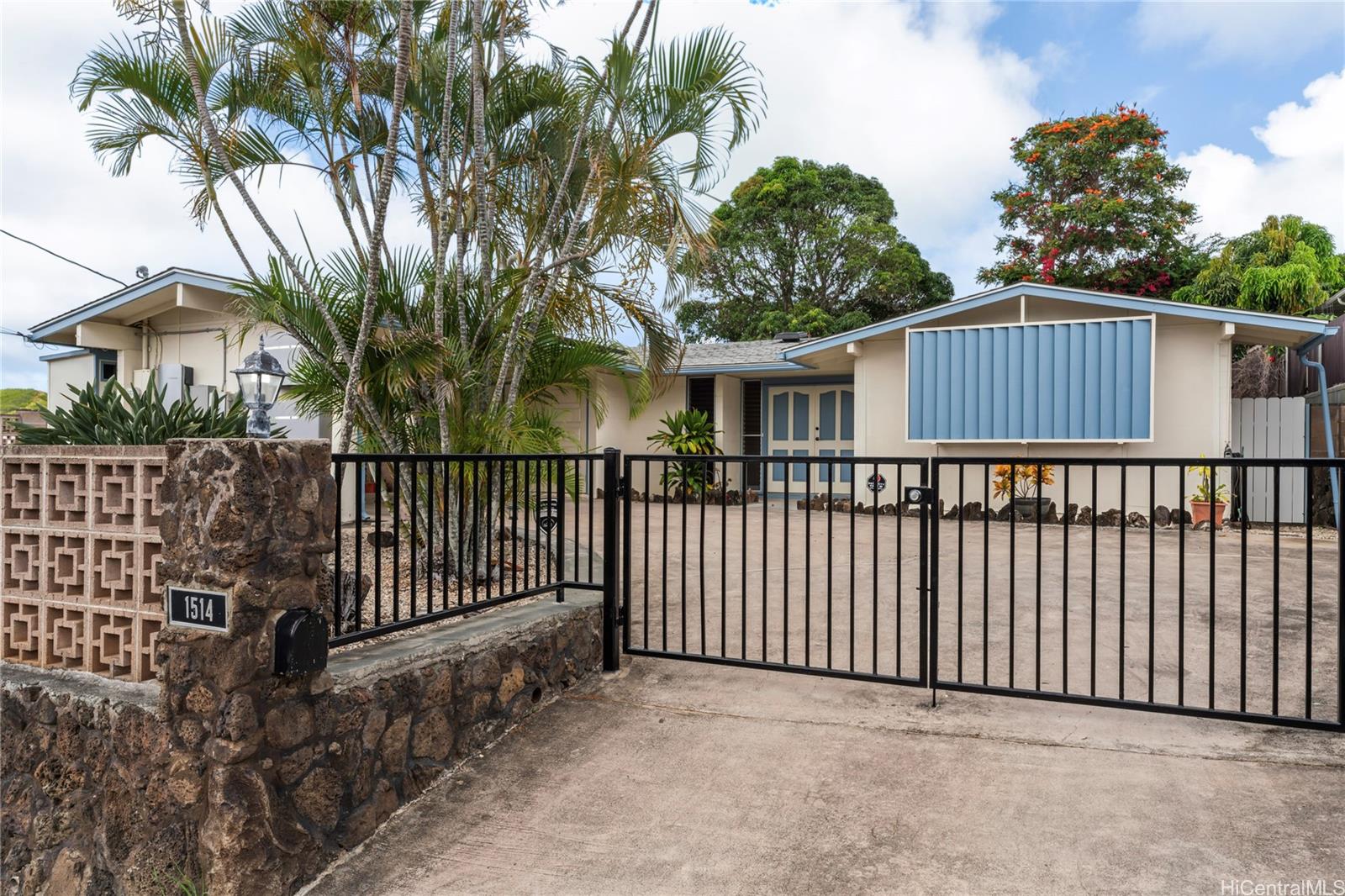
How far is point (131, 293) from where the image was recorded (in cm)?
1028

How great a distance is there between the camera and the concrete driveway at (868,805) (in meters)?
2.49

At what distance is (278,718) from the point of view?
2627 mm

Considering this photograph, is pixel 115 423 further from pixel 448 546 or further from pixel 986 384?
pixel 986 384

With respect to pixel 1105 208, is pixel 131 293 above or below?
below

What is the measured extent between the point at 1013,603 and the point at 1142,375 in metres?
8.17

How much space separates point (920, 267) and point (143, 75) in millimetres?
20866

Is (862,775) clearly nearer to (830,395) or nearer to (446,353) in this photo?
(446,353)

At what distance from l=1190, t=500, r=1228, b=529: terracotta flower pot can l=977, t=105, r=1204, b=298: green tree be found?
426 inches

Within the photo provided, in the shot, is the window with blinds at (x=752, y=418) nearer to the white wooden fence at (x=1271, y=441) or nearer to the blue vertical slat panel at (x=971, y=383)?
the blue vertical slat panel at (x=971, y=383)

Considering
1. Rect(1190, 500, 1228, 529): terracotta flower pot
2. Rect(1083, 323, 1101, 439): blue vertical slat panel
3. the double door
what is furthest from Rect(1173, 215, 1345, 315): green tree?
the double door

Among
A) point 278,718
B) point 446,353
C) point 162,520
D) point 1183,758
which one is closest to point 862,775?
point 1183,758

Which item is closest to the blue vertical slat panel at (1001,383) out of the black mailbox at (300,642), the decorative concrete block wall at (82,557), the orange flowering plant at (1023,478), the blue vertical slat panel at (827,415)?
the orange flowering plant at (1023,478)

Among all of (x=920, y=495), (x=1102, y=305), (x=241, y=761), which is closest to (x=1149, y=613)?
(x=920, y=495)

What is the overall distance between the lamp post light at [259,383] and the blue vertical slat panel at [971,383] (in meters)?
8.71
